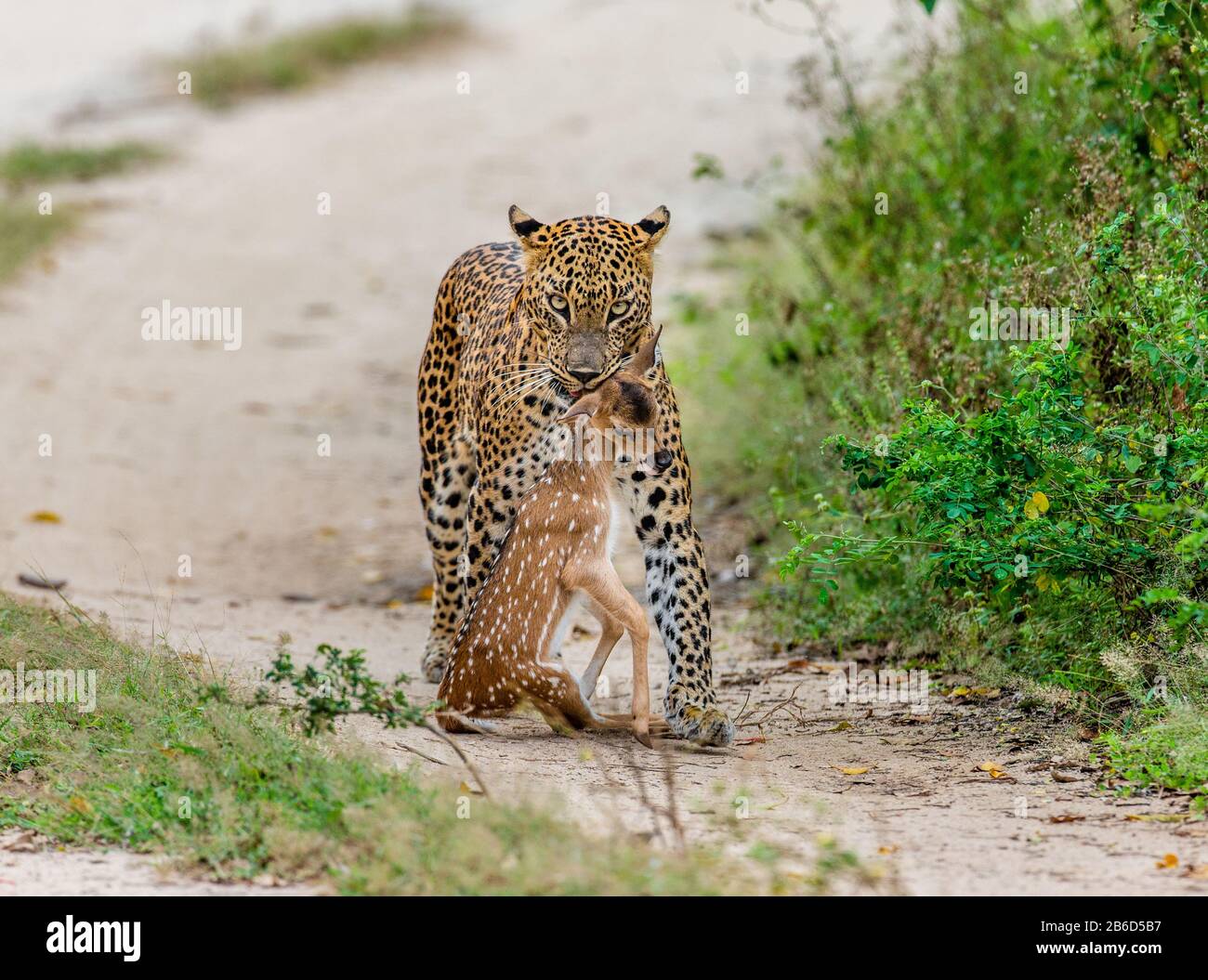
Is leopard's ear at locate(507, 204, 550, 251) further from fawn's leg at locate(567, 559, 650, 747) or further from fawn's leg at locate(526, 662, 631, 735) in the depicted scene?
fawn's leg at locate(526, 662, 631, 735)

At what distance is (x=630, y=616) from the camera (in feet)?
20.6

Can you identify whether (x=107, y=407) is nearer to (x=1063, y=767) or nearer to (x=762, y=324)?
(x=762, y=324)

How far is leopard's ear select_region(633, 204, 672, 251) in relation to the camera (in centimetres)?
672

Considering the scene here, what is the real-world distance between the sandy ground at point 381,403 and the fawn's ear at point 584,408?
1260mm

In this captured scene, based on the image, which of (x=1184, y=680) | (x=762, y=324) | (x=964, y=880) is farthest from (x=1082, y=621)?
(x=762, y=324)

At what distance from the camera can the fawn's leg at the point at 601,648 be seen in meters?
6.52

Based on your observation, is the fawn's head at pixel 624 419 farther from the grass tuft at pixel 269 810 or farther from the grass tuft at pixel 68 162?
the grass tuft at pixel 68 162

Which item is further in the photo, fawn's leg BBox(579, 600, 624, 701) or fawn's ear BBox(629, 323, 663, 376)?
fawn's leg BBox(579, 600, 624, 701)

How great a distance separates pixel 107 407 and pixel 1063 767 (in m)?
9.11

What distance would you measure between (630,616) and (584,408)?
830mm

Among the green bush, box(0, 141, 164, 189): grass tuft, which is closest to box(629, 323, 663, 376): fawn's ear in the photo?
the green bush

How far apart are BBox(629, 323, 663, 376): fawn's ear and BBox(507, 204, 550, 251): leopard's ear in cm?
69

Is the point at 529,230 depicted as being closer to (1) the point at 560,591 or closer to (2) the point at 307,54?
(1) the point at 560,591

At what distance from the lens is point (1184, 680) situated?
18.5 feet
